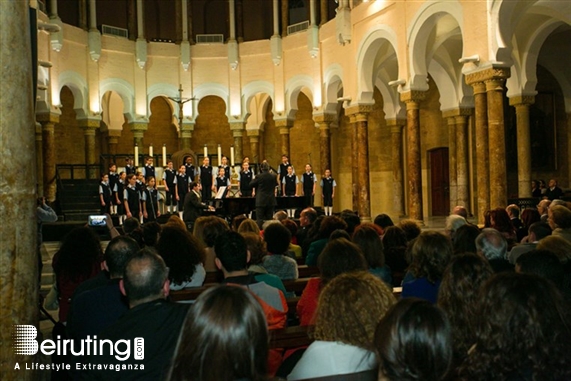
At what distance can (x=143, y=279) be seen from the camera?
3316mm

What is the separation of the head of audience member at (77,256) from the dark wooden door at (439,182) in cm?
2118

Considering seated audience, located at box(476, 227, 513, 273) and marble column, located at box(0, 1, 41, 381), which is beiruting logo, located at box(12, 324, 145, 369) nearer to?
marble column, located at box(0, 1, 41, 381)

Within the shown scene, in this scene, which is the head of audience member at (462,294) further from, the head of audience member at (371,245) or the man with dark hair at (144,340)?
the head of audience member at (371,245)

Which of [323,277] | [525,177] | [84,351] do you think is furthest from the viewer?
[525,177]

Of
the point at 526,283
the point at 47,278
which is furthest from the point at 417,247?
the point at 47,278

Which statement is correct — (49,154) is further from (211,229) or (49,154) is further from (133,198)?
Answer: (211,229)

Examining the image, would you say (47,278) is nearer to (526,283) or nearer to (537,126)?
(526,283)

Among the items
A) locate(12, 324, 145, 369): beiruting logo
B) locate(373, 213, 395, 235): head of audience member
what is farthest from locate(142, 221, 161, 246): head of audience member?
locate(373, 213, 395, 235): head of audience member

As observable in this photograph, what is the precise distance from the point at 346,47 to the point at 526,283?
2057 centimetres

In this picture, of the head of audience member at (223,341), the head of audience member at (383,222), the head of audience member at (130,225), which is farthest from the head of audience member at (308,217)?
the head of audience member at (223,341)

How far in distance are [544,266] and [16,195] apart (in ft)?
10.6

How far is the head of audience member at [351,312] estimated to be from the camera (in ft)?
9.16

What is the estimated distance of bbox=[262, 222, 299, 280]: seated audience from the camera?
20.1 ft

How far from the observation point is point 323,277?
4.34 metres
